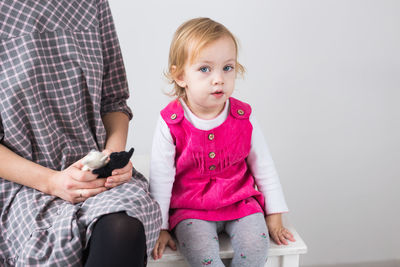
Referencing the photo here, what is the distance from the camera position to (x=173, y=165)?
1.38 m

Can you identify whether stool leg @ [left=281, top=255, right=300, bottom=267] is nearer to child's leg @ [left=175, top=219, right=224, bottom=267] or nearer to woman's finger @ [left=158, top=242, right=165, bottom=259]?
child's leg @ [left=175, top=219, right=224, bottom=267]

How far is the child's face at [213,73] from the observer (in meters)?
1.28

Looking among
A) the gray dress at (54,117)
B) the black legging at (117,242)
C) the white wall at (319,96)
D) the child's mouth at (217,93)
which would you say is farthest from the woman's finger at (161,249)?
the white wall at (319,96)

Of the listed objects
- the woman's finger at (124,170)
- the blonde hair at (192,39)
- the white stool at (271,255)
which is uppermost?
the blonde hair at (192,39)

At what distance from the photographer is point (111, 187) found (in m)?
1.16

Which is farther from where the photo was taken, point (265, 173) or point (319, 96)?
point (319, 96)

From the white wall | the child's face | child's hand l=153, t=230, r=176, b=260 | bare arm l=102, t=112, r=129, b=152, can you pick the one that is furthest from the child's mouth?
the white wall

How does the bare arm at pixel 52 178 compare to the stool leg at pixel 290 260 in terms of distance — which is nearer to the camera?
the bare arm at pixel 52 178

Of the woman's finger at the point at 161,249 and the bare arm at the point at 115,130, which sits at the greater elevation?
the bare arm at the point at 115,130

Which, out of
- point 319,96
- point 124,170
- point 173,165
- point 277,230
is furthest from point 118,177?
point 319,96

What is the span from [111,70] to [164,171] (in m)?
0.29

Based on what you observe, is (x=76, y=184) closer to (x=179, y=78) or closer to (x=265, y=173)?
(x=179, y=78)

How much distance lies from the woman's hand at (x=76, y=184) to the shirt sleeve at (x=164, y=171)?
0.22 meters

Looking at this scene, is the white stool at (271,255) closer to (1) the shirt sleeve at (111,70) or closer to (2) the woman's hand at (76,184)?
(2) the woman's hand at (76,184)
